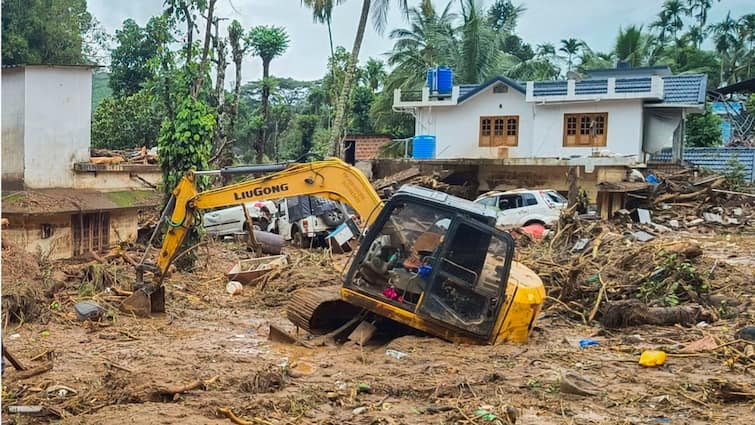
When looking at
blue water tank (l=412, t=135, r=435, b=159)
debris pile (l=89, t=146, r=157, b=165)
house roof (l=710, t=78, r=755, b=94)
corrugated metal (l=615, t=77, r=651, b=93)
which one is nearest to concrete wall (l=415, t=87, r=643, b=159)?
corrugated metal (l=615, t=77, r=651, b=93)

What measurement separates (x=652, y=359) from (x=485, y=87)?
21758 millimetres

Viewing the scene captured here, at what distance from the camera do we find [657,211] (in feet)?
73.9

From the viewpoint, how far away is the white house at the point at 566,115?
26578 mm

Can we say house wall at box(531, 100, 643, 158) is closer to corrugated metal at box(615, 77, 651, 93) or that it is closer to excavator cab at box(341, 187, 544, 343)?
corrugated metal at box(615, 77, 651, 93)

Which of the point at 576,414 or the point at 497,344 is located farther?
the point at 497,344

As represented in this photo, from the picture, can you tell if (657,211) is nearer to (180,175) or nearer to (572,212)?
(572,212)

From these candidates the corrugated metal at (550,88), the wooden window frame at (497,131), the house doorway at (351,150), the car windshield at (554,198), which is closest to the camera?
the car windshield at (554,198)


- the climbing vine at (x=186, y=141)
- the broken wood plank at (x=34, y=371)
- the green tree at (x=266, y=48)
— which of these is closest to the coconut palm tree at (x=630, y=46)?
the green tree at (x=266, y=48)

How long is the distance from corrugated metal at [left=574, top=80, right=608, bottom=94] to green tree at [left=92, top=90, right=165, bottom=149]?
1537 cm

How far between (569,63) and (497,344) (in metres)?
41.8

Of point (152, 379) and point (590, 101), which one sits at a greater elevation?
point (590, 101)

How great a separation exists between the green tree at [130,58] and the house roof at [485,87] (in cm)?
1331

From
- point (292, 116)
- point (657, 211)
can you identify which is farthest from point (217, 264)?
point (292, 116)

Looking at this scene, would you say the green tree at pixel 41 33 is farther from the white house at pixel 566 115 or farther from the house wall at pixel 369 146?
the white house at pixel 566 115
